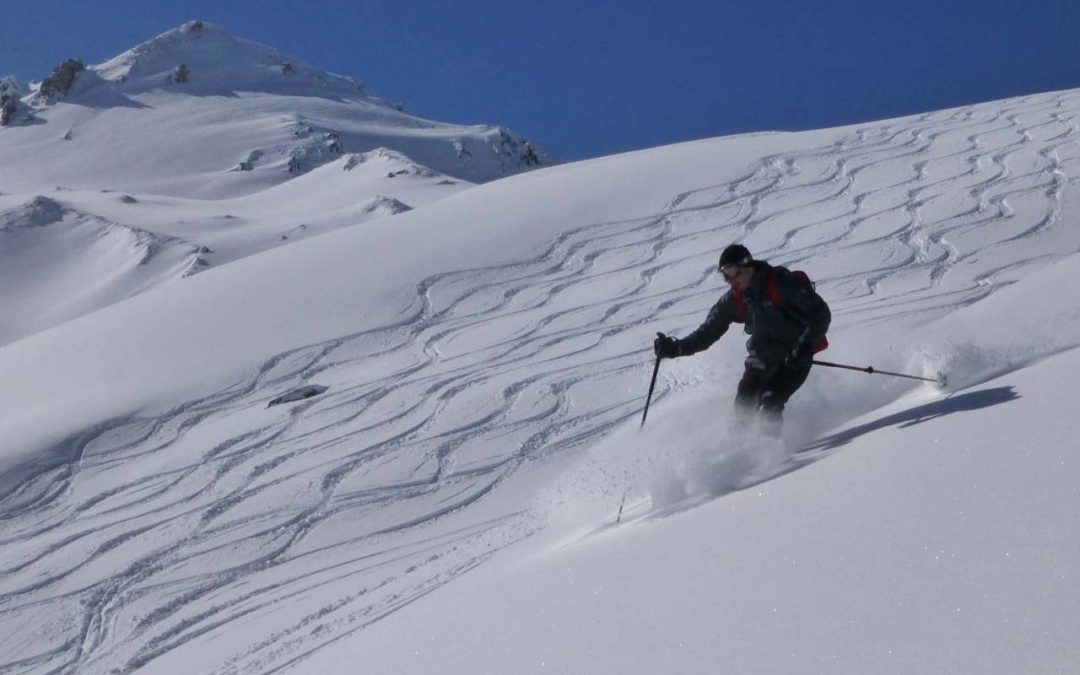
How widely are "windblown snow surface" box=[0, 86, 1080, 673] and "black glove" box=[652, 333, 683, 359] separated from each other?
0.49 m

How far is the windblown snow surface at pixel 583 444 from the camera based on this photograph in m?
3.32

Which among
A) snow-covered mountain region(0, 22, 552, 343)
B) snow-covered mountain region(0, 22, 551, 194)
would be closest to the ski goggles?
snow-covered mountain region(0, 22, 552, 343)

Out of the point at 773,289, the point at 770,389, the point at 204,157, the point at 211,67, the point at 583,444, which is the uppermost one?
the point at 211,67

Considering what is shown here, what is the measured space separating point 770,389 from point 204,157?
8413cm

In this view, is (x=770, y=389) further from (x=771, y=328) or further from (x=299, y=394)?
(x=299, y=394)

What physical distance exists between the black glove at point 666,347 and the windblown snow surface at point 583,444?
1.61 feet

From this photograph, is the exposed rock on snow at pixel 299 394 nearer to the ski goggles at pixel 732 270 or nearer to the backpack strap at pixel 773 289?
the ski goggles at pixel 732 270

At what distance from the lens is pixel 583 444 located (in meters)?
8.13

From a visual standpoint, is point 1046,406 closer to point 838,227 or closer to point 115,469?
point 115,469

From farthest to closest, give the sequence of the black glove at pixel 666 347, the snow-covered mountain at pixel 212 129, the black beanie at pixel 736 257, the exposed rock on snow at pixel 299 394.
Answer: the snow-covered mountain at pixel 212 129
the exposed rock on snow at pixel 299 394
the black glove at pixel 666 347
the black beanie at pixel 736 257

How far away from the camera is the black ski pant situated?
5.58 metres

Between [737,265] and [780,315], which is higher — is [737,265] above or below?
above

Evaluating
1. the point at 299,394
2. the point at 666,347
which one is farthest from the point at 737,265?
Answer: the point at 299,394

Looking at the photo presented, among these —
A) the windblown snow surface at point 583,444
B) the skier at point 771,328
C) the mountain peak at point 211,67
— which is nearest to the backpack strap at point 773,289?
the skier at point 771,328
